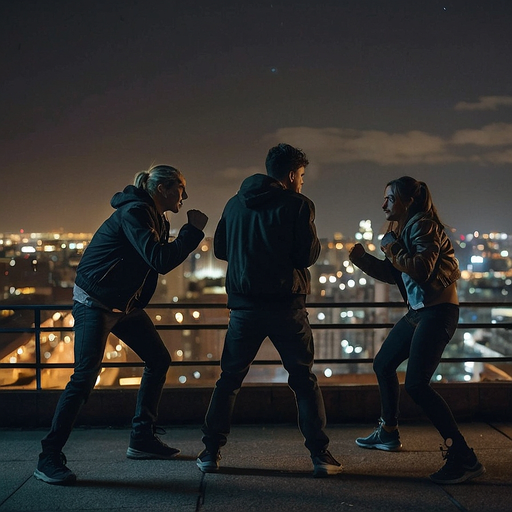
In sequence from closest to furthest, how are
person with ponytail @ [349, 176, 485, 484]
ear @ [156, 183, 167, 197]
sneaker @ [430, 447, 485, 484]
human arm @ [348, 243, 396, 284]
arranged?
1. sneaker @ [430, 447, 485, 484]
2. person with ponytail @ [349, 176, 485, 484]
3. ear @ [156, 183, 167, 197]
4. human arm @ [348, 243, 396, 284]

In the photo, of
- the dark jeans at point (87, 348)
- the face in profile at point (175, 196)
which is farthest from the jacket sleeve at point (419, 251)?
the dark jeans at point (87, 348)

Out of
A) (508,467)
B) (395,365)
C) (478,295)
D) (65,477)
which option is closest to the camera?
(65,477)

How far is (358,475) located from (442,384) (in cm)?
191

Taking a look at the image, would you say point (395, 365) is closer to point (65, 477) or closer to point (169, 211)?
point (169, 211)

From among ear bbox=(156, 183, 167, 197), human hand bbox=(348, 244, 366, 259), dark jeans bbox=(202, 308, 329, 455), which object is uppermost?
ear bbox=(156, 183, 167, 197)

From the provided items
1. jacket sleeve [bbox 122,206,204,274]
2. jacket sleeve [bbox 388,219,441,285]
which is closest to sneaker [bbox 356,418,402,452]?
jacket sleeve [bbox 388,219,441,285]

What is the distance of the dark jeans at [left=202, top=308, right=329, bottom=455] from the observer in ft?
14.2

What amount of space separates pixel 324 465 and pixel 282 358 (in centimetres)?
77

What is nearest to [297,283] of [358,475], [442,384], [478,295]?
[358,475]

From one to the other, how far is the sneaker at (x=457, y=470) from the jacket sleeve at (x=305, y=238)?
1.59 meters

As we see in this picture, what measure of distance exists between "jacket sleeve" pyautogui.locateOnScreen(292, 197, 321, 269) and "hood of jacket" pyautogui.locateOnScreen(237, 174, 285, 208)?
0.21 metres

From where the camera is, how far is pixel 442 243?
4.48 meters

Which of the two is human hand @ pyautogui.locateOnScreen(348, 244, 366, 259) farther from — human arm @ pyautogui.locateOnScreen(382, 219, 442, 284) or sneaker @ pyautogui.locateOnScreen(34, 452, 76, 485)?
sneaker @ pyautogui.locateOnScreen(34, 452, 76, 485)

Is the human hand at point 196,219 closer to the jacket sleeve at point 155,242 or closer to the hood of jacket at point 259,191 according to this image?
the jacket sleeve at point 155,242
